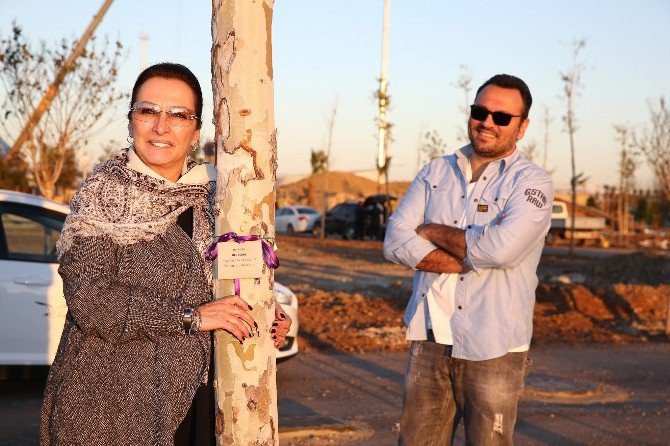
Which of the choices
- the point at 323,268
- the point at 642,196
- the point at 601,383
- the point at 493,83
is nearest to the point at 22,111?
the point at 323,268

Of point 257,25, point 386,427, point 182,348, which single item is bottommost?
point 386,427

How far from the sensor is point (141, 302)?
275cm

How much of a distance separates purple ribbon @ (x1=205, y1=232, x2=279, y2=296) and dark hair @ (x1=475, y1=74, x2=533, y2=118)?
75.9 inches

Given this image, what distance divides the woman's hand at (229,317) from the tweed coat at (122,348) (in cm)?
9

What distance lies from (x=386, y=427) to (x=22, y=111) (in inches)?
627

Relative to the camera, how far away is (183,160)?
121 inches

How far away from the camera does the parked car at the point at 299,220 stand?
1793 inches

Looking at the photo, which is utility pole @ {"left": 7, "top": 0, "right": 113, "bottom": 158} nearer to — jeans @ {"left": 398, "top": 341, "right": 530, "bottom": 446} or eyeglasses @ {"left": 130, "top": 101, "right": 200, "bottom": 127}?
jeans @ {"left": 398, "top": 341, "right": 530, "bottom": 446}

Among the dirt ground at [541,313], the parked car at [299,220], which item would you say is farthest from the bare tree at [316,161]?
the dirt ground at [541,313]

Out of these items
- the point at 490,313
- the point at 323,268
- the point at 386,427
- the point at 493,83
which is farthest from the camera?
the point at 323,268

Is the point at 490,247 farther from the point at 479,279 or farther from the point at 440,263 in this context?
the point at 440,263

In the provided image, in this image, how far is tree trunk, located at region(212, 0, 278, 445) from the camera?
8.99 feet

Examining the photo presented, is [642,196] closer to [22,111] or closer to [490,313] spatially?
[22,111]

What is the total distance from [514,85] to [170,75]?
6.26 feet
